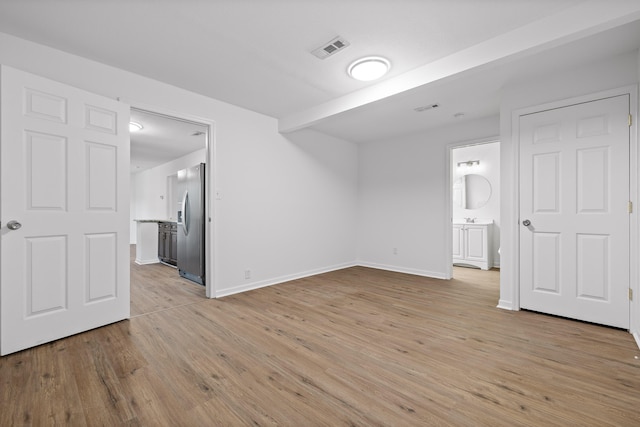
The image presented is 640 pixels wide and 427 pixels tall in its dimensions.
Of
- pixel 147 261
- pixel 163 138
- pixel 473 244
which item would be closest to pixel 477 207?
pixel 473 244

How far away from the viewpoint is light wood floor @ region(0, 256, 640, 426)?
1.48 meters

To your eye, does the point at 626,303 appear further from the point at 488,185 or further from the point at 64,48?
the point at 64,48

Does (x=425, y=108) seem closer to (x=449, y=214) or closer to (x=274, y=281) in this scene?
(x=449, y=214)

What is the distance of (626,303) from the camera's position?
2527 millimetres

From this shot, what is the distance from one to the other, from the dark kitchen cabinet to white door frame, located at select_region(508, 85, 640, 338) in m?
5.40

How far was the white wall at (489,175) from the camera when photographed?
18.9 feet

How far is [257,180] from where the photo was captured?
408cm

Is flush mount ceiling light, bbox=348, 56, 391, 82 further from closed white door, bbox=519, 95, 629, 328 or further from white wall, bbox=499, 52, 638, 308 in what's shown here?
closed white door, bbox=519, 95, 629, 328

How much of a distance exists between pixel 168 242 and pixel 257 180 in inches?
119

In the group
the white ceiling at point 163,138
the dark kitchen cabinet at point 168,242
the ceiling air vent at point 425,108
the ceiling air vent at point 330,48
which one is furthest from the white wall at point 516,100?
the dark kitchen cabinet at point 168,242

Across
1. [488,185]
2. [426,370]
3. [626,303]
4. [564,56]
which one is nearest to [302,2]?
[564,56]

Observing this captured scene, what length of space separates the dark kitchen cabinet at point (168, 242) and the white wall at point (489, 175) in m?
5.98

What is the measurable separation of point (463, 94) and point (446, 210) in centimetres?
189

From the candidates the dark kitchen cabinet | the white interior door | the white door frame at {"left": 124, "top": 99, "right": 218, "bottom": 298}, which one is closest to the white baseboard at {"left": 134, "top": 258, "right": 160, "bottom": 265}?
the dark kitchen cabinet
